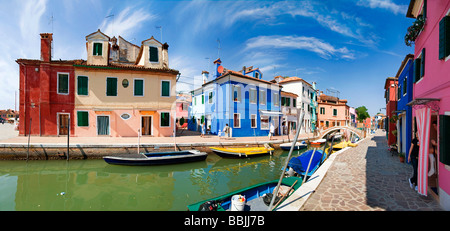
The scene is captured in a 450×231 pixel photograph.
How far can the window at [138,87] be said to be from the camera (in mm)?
18016

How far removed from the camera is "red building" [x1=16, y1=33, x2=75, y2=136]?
16.1 m

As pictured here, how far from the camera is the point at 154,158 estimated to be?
1170cm

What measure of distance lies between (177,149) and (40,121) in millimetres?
13420

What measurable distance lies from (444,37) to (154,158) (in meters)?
13.7

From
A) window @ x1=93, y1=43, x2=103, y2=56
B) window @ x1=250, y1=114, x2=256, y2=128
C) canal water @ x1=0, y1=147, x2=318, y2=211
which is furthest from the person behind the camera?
window @ x1=250, y1=114, x2=256, y2=128

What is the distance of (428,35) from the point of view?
20.5 ft

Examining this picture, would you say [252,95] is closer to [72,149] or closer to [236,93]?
[236,93]

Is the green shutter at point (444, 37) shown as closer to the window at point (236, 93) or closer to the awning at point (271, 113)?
the window at point (236, 93)

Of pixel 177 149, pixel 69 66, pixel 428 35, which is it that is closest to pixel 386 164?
pixel 428 35

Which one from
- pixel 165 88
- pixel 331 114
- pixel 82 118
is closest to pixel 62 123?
pixel 82 118

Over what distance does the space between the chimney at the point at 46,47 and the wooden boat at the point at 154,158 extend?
13.1 meters

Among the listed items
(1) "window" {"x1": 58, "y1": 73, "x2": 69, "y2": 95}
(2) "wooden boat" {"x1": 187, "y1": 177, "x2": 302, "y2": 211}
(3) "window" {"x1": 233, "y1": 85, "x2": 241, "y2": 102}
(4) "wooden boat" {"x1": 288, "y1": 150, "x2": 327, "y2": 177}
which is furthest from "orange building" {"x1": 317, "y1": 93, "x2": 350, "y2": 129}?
(1) "window" {"x1": 58, "y1": 73, "x2": 69, "y2": 95}

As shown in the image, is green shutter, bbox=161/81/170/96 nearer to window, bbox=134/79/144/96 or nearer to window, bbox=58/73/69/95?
window, bbox=134/79/144/96
